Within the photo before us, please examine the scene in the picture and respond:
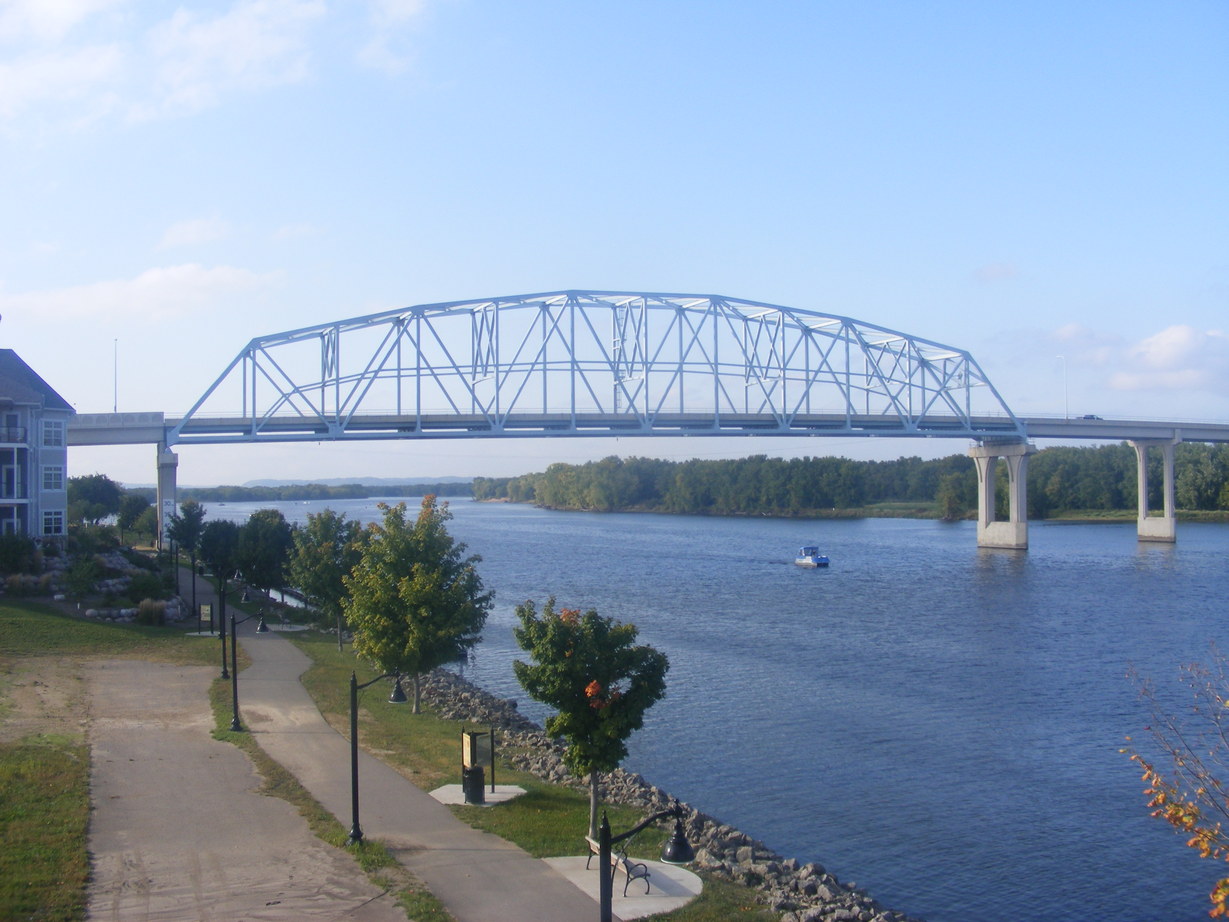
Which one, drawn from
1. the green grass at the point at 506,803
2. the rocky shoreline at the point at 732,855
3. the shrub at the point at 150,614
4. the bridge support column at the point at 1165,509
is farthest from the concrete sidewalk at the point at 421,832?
the bridge support column at the point at 1165,509

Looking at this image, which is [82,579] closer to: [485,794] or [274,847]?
[485,794]

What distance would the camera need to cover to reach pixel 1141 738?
24203 mm

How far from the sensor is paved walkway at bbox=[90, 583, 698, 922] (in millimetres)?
11750

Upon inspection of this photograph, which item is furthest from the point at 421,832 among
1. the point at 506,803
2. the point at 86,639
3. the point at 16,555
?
the point at 16,555

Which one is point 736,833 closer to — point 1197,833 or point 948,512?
point 1197,833

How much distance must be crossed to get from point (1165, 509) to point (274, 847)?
93111 mm

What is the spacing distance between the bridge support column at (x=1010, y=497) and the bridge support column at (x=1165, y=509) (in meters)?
10.5

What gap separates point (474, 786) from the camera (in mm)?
16125

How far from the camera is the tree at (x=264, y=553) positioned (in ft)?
142

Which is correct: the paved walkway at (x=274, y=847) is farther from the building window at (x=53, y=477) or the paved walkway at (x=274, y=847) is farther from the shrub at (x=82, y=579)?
the building window at (x=53, y=477)

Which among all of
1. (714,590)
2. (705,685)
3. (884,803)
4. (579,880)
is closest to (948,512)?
(714,590)

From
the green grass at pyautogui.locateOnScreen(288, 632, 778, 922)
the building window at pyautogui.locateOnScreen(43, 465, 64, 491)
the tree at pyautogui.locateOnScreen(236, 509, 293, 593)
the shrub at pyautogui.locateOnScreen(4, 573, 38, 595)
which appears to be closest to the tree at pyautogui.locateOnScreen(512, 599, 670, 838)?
the green grass at pyautogui.locateOnScreen(288, 632, 778, 922)

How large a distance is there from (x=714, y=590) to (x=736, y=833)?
39932 mm

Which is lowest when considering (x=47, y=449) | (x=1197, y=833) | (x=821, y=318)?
(x=1197, y=833)
